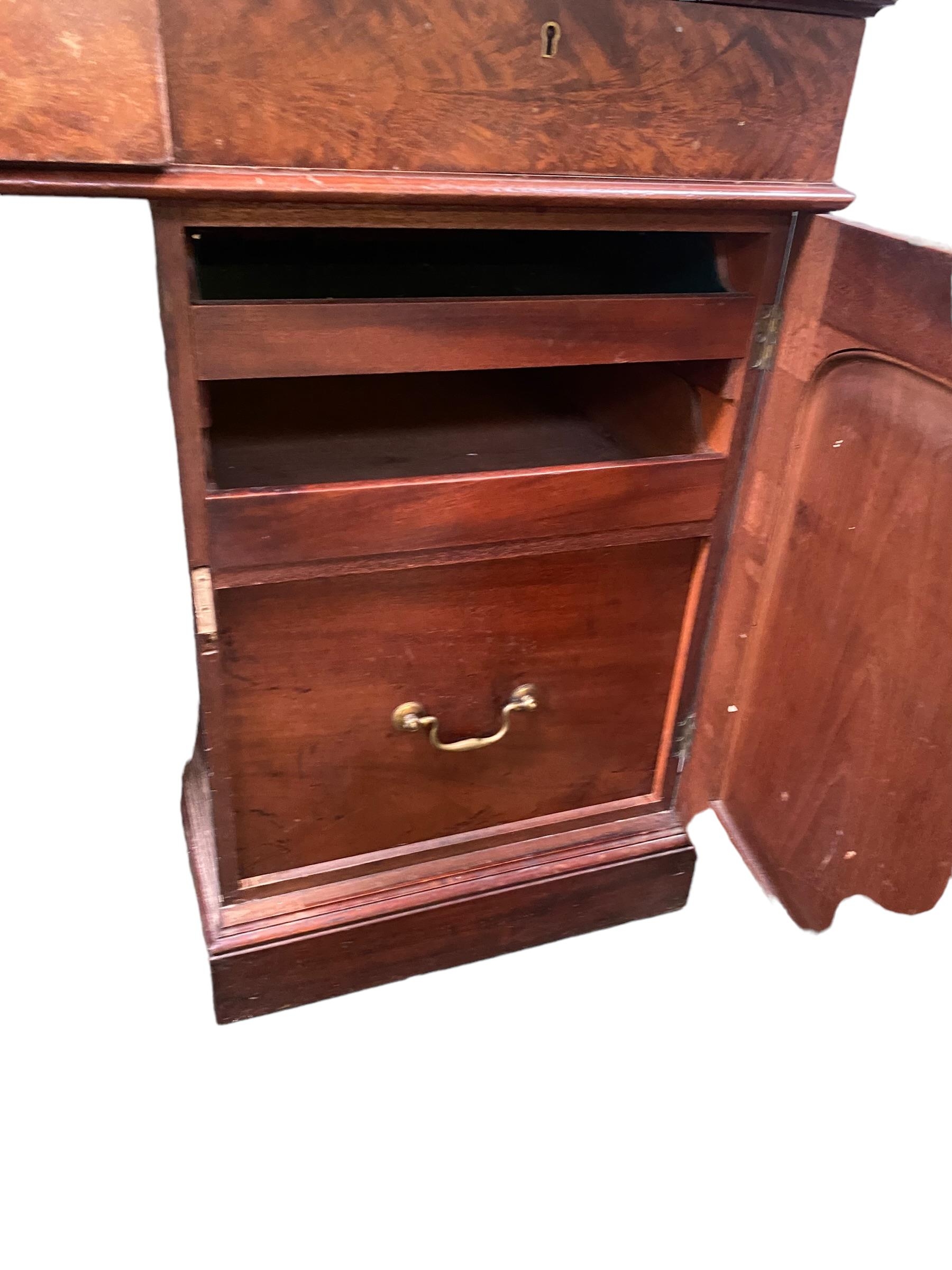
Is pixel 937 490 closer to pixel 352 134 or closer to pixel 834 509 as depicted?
pixel 834 509

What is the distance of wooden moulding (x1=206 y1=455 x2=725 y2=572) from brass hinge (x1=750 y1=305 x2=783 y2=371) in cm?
10

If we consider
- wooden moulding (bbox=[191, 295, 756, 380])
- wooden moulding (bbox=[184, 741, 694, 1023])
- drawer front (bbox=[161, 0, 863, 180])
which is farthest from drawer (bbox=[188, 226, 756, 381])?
wooden moulding (bbox=[184, 741, 694, 1023])

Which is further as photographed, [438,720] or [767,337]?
[438,720]

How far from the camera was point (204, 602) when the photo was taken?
86 cm

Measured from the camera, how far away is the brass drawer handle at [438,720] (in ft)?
3.31

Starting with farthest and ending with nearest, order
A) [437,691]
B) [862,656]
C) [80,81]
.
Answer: [437,691] → [862,656] → [80,81]

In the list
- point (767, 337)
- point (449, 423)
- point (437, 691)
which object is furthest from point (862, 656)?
point (449, 423)

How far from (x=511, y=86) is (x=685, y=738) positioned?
2.47ft

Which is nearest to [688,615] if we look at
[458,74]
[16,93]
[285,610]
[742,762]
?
[742,762]

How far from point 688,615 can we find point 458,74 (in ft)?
2.02

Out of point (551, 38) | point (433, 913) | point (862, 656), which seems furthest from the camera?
point (433, 913)

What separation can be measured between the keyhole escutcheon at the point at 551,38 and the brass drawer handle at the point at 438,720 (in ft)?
2.01

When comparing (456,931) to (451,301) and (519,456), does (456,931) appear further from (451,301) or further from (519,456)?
(451,301)

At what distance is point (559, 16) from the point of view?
71 cm
